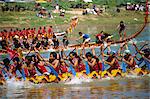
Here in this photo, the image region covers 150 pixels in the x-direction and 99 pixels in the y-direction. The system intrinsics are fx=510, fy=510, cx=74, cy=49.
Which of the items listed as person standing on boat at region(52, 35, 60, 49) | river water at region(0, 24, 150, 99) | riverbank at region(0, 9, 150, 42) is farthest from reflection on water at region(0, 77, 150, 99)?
riverbank at region(0, 9, 150, 42)

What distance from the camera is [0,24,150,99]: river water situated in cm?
996

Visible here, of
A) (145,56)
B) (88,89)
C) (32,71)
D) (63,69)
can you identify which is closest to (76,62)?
(63,69)

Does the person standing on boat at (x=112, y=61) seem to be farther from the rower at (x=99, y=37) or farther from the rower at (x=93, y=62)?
the rower at (x=99, y=37)

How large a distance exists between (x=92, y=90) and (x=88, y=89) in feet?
0.60

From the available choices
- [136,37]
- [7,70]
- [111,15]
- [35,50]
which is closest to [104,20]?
[111,15]

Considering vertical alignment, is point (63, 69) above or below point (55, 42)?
below

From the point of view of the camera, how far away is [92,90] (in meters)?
10.6

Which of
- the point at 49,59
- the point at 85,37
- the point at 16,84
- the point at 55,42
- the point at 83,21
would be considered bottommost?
the point at 16,84

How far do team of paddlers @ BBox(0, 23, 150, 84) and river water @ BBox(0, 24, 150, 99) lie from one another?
17 centimetres

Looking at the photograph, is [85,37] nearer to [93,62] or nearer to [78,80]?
[93,62]

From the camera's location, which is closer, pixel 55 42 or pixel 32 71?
pixel 32 71

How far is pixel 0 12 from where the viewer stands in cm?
1087

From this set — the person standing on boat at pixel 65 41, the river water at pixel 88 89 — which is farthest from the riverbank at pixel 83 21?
the river water at pixel 88 89

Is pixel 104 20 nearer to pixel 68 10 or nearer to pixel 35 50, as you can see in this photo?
pixel 68 10
